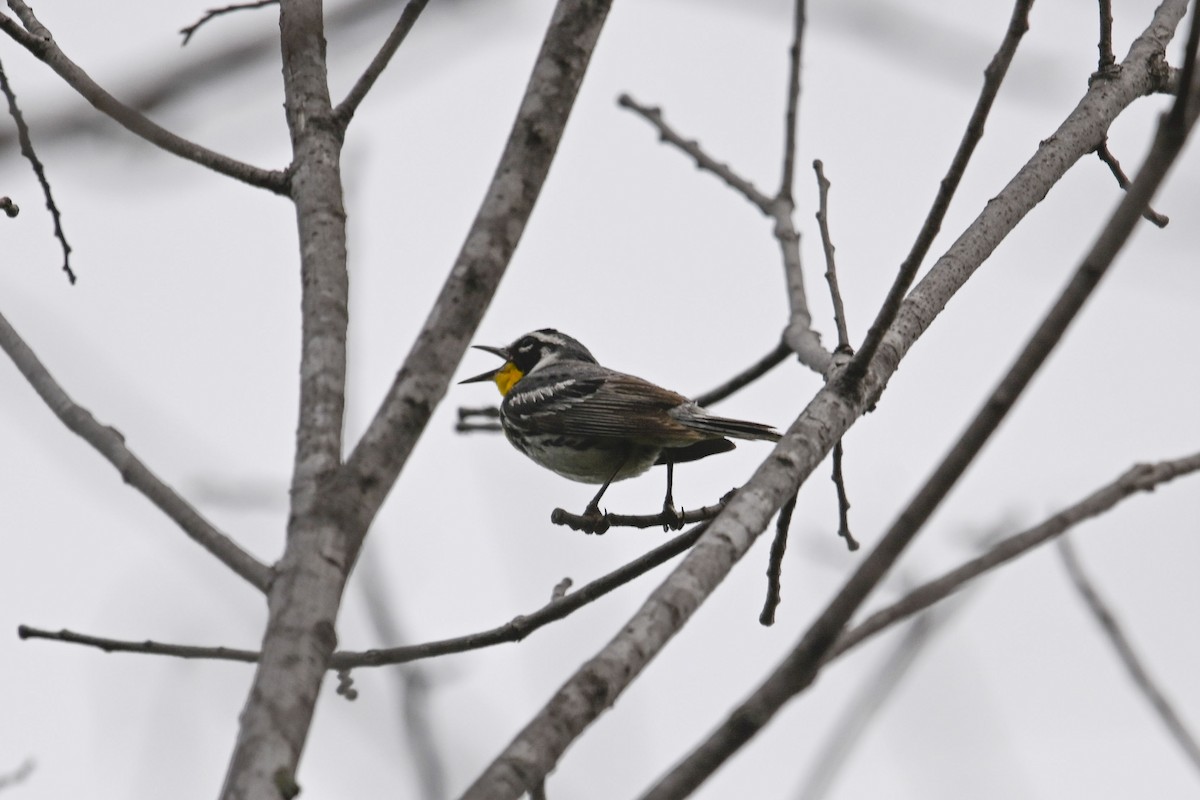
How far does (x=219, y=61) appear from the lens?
2424 millimetres

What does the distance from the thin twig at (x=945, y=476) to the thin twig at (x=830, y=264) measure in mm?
2367

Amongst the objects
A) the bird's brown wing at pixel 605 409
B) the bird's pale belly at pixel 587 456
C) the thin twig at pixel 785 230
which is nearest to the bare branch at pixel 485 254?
the thin twig at pixel 785 230

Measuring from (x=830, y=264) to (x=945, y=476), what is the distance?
2735 mm

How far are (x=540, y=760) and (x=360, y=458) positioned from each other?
802 millimetres

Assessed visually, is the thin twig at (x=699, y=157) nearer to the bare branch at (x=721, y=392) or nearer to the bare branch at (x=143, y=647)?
the bare branch at (x=721, y=392)

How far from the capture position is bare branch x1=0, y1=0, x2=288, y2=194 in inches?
145

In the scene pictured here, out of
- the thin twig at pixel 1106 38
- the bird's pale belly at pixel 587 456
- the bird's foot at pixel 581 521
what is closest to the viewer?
the thin twig at pixel 1106 38

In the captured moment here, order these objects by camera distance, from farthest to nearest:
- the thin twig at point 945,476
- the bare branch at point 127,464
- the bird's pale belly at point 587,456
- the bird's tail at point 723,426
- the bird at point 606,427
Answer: the bird's pale belly at point 587,456
the bird at point 606,427
the bird's tail at point 723,426
the bare branch at point 127,464
the thin twig at point 945,476

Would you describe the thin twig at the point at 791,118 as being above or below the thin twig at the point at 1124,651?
above

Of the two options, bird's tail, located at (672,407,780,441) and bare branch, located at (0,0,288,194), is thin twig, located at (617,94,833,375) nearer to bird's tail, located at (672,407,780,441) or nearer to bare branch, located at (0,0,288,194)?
bird's tail, located at (672,407,780,441)

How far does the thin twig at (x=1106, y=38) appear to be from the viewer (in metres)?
4.84

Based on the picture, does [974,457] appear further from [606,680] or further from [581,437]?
[581,437]

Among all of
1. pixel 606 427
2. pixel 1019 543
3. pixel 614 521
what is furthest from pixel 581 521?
pixel 1019 543

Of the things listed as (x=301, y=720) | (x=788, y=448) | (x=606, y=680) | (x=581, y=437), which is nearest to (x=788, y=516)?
(x=788, y=448)
